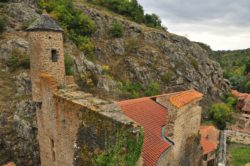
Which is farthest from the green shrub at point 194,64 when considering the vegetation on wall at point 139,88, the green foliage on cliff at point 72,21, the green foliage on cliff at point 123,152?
the green foliage on cliff at point 123,152

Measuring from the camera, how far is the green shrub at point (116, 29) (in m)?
43.5

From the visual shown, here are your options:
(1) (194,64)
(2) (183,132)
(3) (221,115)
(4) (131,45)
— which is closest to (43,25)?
(2) (183,132)

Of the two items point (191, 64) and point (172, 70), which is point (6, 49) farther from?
point (191, 64)

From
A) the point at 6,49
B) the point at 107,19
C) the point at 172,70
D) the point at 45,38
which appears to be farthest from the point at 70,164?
the point at 107,19

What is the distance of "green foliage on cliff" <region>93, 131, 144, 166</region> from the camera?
6797mm

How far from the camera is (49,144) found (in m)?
10.9

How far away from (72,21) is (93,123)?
112ft

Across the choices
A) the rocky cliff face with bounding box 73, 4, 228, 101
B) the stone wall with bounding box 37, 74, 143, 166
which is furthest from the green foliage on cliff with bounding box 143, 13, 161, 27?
the stone wall with bounding box 37, 74, 143, 166

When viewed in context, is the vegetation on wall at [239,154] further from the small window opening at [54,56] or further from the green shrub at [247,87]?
the green shrub at [247,87]

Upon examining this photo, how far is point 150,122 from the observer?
12758mm

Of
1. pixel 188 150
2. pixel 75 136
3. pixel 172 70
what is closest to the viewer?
pixel 75 136

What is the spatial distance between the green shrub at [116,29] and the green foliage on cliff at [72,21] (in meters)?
4.84

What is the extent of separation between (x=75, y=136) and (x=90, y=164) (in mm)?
1387

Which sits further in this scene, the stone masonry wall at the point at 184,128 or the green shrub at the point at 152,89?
the green shrub at the point at 152,89
